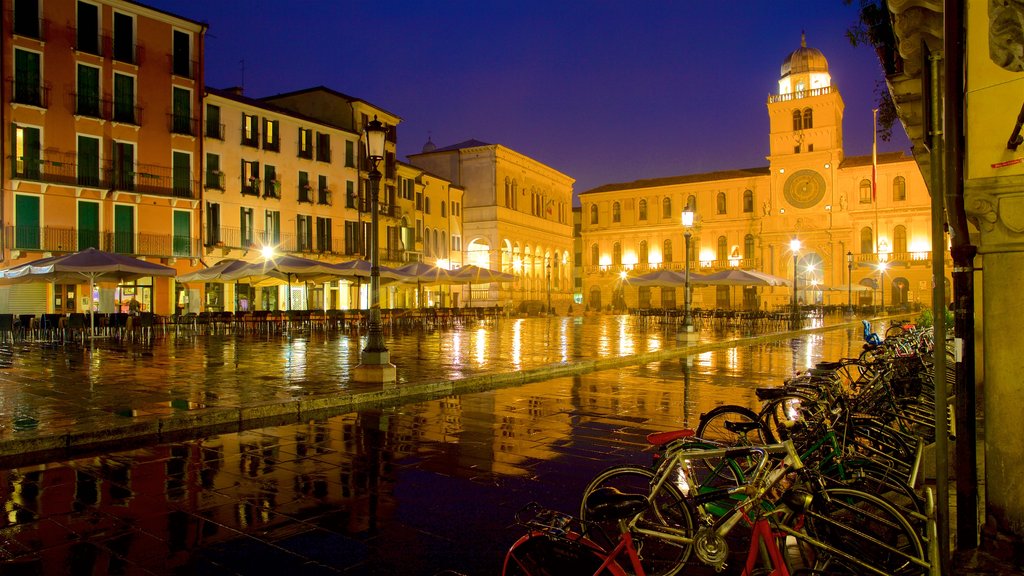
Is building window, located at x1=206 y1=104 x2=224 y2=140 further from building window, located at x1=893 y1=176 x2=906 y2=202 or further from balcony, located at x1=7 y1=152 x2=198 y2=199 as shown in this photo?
building window, located at x1=893 y1=176 x2=906 y2=202

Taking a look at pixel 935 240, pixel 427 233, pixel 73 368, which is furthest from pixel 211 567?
pixel 427 233

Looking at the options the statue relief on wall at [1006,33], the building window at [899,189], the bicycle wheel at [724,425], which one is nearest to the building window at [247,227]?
the bicycle wheel at [724,425]

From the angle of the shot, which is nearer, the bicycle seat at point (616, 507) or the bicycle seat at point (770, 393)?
the bicycle seat at point (616, 507)

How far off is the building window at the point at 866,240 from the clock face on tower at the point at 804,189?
4821mm

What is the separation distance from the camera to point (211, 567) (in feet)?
14.2

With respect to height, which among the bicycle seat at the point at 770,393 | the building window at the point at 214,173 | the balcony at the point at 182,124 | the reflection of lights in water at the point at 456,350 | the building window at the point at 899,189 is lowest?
the reflection of lights in water at the point at 456,350

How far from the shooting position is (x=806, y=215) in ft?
219

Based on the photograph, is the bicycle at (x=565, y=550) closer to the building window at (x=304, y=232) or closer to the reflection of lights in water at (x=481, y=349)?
the reflection of lights in water at (x=481, y=349)

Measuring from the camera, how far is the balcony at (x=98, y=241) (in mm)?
28938

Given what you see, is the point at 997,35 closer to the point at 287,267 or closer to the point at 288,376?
the point at 288,376

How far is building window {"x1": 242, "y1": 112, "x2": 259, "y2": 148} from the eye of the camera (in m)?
37.8

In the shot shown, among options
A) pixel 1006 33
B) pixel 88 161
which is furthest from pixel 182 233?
pixel 1006 33

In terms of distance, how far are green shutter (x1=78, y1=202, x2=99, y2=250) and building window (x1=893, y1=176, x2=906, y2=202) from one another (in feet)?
201

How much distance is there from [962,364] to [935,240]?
112 cm
